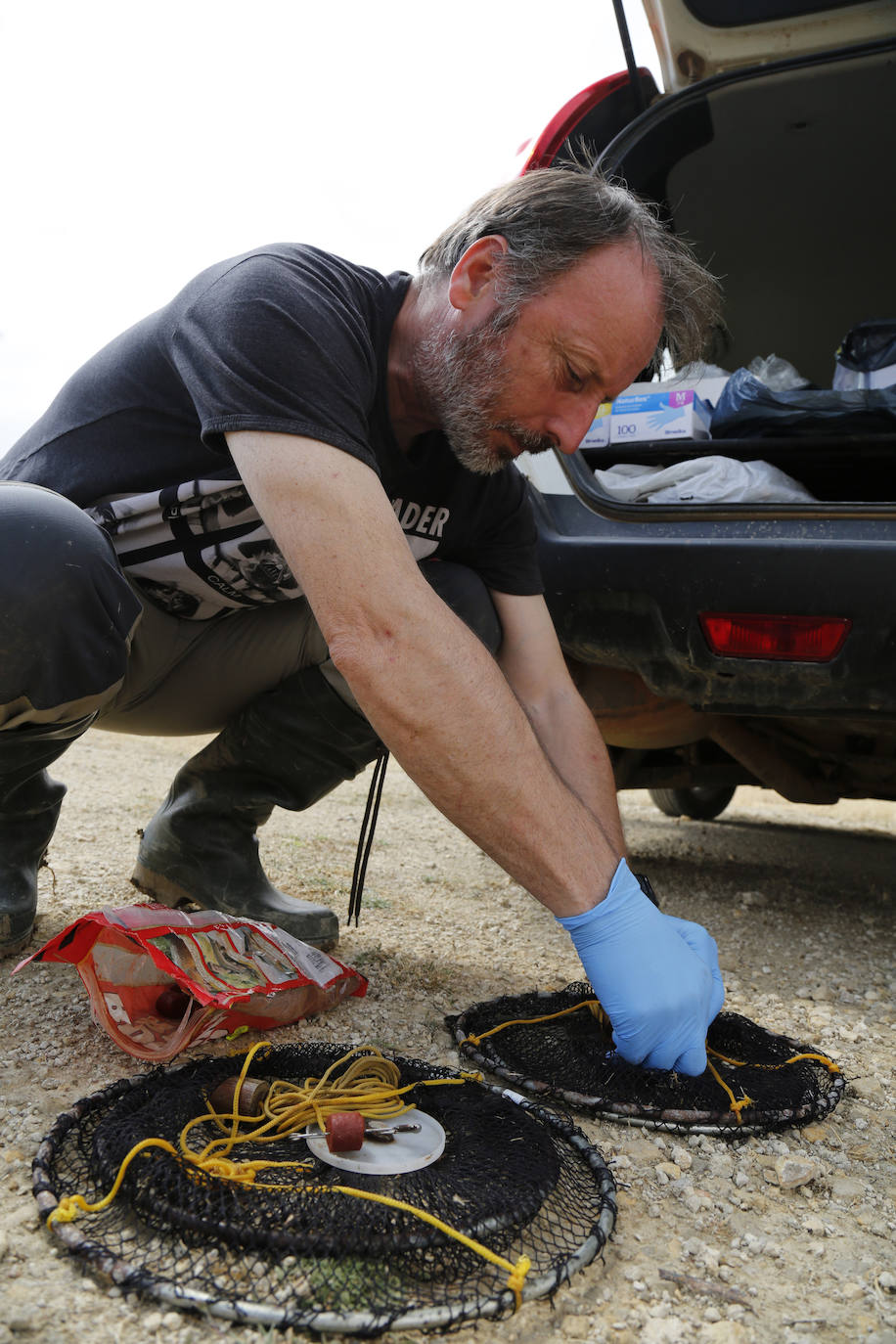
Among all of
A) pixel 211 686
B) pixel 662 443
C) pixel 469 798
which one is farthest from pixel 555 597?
pixel 469 798

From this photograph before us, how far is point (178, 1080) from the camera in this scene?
130 cm

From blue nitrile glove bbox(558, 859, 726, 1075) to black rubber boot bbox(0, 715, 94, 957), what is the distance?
0.89 m

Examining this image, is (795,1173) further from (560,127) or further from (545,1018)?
(560,127)

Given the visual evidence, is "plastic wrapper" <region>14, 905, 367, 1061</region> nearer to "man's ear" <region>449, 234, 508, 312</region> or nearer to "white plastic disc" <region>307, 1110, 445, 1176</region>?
"white plastic disc" <region>307, 1110, 445, 1176</region>

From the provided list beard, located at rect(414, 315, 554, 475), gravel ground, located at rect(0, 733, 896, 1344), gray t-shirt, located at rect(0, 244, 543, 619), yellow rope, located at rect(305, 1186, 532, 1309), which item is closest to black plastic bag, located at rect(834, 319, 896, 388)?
gray t-shirt, located at rect(0, 244, 543, 619)

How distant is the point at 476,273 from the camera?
66.8 inches

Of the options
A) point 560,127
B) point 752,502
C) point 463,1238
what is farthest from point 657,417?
point 463,1238

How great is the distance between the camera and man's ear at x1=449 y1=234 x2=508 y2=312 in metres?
1.68

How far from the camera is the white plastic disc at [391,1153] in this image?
44.6 inches

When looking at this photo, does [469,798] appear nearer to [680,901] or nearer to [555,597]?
[555,597]

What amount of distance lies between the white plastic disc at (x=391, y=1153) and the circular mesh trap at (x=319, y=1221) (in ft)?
0.04

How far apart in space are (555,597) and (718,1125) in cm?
112

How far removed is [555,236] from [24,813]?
1.38m

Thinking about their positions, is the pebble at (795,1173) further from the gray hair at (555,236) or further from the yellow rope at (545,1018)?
the gray hair at (555,236)
